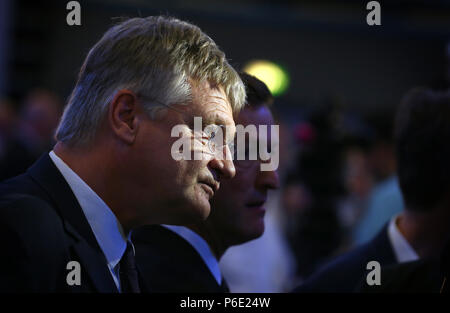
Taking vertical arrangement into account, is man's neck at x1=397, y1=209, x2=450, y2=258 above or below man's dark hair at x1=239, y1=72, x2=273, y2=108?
below

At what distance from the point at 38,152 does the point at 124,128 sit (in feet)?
12.9

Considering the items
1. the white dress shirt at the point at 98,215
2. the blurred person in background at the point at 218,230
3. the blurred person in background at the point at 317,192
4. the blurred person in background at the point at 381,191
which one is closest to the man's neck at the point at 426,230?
the blurred person in background at the point at 381,191

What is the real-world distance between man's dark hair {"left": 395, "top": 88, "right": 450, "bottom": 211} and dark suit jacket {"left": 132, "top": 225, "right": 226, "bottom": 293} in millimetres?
874

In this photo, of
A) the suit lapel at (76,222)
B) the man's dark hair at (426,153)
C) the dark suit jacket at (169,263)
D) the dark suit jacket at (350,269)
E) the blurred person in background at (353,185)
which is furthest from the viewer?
the blurred person in background at (353,185)

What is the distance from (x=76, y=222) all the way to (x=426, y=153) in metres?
1.50

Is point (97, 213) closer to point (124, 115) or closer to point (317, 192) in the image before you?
point (124, 115)

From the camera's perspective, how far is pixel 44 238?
4.53 ft

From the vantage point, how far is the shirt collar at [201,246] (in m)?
2.13

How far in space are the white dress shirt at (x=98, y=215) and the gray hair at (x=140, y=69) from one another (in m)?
0.10

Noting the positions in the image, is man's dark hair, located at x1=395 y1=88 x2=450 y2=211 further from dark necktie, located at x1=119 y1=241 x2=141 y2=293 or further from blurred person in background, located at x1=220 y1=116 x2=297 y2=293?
blurred person in background, located at x1=220 y1=116 x2=297 y2=293

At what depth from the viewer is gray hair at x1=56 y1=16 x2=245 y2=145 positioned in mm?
1599

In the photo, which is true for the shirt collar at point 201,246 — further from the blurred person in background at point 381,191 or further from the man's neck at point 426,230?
the blurred person in background at point 381,191

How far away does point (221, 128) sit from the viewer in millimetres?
1691

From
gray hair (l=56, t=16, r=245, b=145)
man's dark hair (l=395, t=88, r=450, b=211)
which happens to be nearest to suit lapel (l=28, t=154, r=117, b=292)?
gray hair (l=56, t=16, r=245, b=145)
